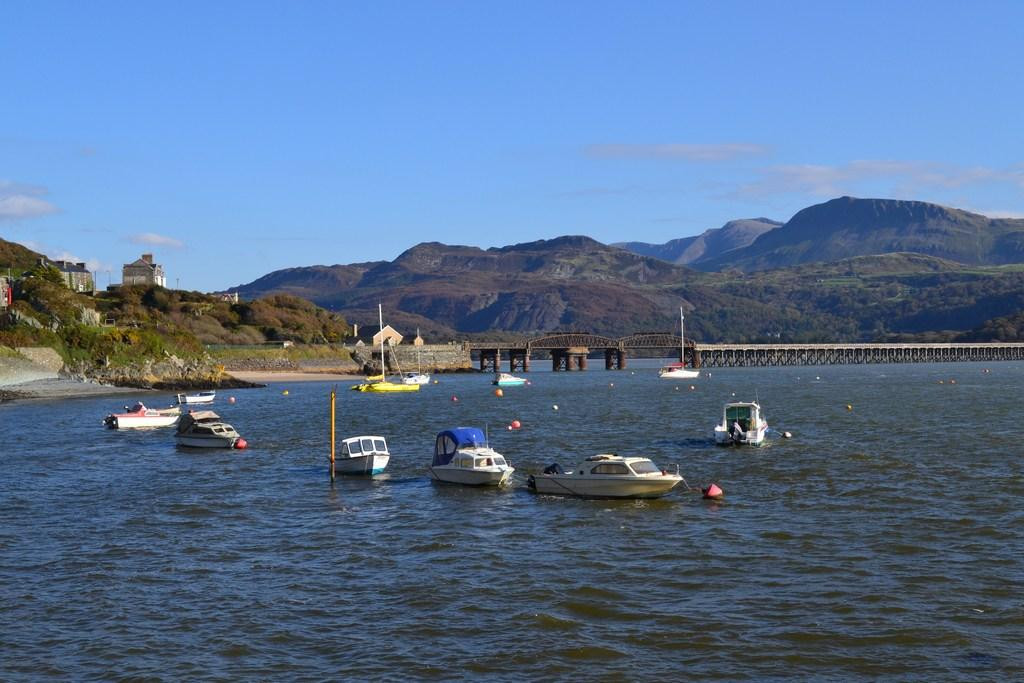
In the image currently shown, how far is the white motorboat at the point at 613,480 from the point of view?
4525 centimetres

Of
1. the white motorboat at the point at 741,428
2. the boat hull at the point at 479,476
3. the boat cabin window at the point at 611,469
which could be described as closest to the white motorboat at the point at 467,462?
the boat hull at the point at 479,476

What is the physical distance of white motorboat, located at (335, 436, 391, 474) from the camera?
54.8 metres

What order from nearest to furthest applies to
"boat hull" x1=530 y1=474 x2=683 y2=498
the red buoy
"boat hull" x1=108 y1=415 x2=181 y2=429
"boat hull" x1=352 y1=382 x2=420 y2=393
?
"boat hull" x1=530 y1=474 x2=683 y2=498 → the red buoy → "boat hull" x1=108 y1=415 x2=181 y2=429 → "boat hull" x1=352 y1=382 x2=420 y2=393

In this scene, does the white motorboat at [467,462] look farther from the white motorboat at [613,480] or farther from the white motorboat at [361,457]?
the white motorboat at [361,457]

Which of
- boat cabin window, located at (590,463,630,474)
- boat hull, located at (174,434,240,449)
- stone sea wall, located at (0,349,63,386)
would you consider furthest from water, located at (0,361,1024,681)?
stone sea wall, located at (0,349,63,386)

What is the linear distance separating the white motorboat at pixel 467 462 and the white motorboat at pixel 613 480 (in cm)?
289

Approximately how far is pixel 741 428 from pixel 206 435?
34294mm

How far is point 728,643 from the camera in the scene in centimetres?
2542

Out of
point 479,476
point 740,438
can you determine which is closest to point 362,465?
point 479,476

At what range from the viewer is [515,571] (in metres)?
33.2

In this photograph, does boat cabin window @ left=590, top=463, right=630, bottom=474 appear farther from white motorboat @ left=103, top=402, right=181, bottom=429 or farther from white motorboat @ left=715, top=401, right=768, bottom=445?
white motorboat @ left=103, top=402, right=181, bottom=429

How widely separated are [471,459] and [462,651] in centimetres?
2450

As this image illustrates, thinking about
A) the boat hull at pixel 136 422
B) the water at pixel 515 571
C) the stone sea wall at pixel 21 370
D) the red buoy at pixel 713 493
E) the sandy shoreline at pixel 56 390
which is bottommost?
the water at pixel 515 571

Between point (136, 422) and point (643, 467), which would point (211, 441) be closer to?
point (136, 422)
